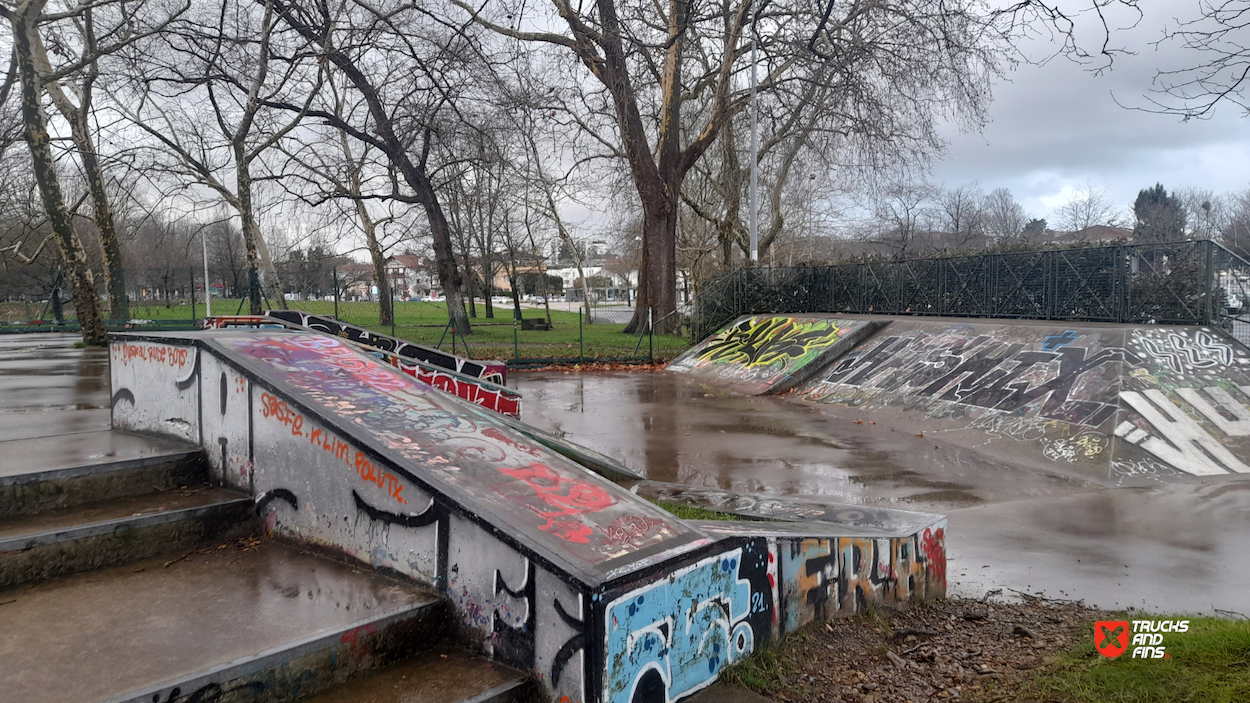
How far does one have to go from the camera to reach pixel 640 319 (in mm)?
25391

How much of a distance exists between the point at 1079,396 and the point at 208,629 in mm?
10130

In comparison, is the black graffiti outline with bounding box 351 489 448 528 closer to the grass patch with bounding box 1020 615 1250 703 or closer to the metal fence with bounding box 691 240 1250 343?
the grass patch with bounding box 1020 615 1250 703

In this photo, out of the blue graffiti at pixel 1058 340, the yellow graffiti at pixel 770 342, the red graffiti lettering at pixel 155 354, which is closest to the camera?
the red graffiti lettering at pixel 155 354

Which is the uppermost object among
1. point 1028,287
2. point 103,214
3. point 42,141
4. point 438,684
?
point 42,141

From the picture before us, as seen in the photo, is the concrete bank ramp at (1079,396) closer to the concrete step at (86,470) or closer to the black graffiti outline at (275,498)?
the black graffiti outline at (275,498)

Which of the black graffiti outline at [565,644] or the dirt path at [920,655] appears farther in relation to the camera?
the dirt path at [920,655]

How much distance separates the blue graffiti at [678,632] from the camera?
2.72 metres

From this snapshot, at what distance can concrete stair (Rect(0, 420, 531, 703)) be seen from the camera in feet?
7.99

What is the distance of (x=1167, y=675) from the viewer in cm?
309

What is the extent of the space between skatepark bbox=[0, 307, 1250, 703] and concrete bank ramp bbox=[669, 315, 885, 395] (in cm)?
706

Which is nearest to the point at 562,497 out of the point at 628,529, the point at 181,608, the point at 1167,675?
the point at 628,529

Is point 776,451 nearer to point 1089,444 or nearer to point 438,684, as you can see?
point 1089,444

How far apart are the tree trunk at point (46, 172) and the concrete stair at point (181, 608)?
1356 cm

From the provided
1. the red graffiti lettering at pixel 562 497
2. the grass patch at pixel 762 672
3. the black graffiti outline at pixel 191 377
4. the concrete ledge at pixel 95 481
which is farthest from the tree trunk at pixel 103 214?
the grass patch at pixel 762 672
